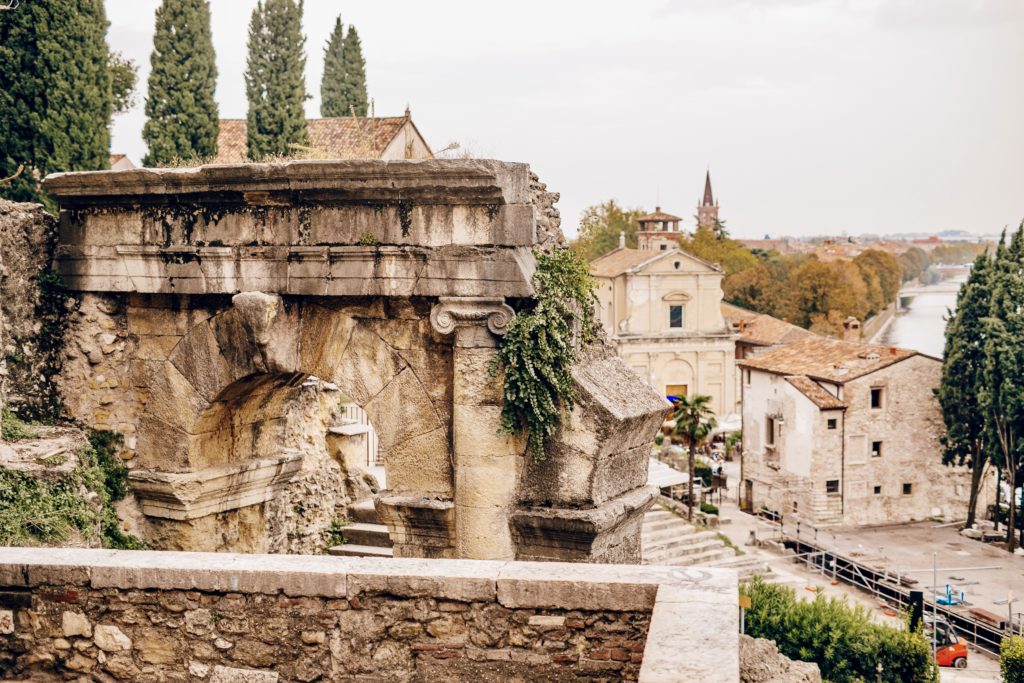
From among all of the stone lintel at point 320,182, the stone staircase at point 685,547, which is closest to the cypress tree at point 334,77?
the stone staircase at point 685,547

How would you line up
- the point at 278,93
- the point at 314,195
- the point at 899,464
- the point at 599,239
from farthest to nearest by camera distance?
the point at 599,239 → the point at 899,464 → the point at 278,93 → the point at 314,195

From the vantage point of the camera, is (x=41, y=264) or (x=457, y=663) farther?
(x=41, y=264)

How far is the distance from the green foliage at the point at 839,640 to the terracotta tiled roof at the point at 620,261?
1151 inches

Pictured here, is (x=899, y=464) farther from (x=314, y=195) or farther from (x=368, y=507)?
(x=314, y=195)

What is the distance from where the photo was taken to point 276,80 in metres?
31.7

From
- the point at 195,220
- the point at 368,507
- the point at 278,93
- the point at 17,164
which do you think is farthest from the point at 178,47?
the point at 195,220

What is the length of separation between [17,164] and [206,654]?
15.0m

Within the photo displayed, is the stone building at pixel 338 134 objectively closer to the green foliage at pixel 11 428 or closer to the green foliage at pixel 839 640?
the green foliage at pixel 839 640

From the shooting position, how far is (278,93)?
104 feet

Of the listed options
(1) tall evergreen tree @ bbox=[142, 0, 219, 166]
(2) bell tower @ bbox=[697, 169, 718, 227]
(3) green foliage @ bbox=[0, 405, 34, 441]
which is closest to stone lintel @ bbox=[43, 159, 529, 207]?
(3) green foliage @ bbox=[0, 405, 34, 441]

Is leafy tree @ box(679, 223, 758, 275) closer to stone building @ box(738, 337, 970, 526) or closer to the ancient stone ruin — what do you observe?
stone building @ box(738, 337, 970, 526)

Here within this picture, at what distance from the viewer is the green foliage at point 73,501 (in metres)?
7.68

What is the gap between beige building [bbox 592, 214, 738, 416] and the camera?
51156 mm

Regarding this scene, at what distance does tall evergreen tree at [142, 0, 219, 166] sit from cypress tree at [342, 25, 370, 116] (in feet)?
55.8
